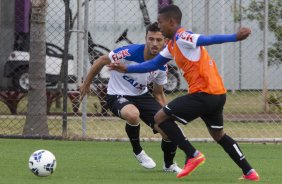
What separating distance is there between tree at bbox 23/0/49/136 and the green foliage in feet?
13.0

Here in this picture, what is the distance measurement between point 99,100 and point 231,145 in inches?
247

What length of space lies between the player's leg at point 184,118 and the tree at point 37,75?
16.2 feet

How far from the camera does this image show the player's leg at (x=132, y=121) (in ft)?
32.3

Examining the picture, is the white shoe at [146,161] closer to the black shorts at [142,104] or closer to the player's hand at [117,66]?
the black shorts at [142,104]

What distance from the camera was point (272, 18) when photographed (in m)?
15.4

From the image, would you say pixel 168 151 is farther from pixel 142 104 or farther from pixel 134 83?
pixel 134 83

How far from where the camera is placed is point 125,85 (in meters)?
10.3

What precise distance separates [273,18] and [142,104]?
5858mm

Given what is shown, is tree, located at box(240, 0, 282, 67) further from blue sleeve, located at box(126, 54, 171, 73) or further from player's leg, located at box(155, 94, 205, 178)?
player's leg, located at box(155, 94, 205, 178)

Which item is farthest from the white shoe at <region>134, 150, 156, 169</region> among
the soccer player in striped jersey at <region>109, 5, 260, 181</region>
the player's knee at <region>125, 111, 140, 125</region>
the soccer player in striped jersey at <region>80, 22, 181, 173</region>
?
the soccer player in striped jersey at <region>109, 5, 260, 181</region>

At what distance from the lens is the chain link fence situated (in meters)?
14.0

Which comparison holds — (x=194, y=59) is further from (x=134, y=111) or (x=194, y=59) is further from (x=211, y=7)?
(x=211, y=7)

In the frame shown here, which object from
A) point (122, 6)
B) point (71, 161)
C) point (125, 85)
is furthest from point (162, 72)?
point (122, 6)

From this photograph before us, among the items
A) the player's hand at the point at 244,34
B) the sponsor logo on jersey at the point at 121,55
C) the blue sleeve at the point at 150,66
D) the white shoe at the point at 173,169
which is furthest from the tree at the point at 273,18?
the player's hand at the point at 244,34
